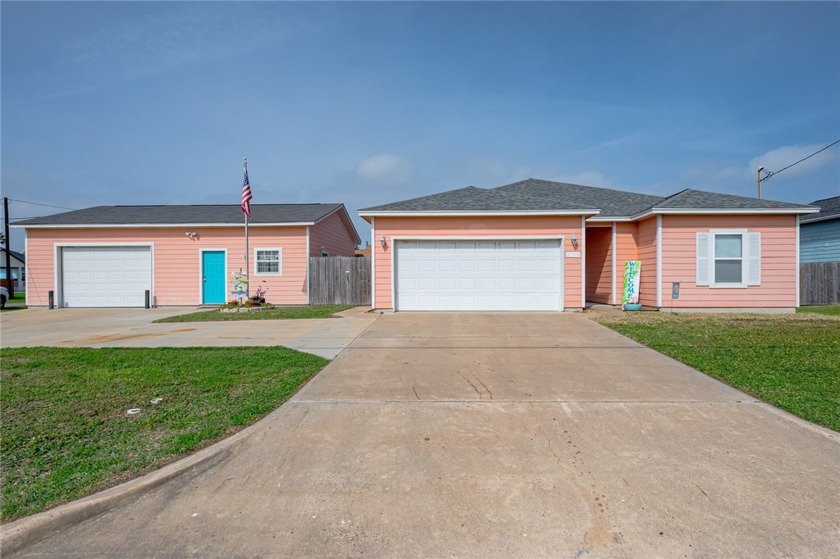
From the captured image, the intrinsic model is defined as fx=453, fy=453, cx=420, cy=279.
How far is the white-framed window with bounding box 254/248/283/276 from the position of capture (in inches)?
664

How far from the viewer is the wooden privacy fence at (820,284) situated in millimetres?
16688

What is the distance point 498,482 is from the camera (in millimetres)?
3104

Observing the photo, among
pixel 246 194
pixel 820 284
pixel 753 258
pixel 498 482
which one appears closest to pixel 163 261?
pixel 246 194

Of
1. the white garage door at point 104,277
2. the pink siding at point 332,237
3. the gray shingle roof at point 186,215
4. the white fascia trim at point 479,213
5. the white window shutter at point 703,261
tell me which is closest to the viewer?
the white fascia trim at point 479,213

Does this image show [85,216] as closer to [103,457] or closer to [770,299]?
[103,457]

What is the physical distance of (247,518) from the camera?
2744 mm

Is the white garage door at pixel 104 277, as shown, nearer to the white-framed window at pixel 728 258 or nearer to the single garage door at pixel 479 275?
the single garage door at pixel 479 275

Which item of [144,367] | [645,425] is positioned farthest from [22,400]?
[645,425]

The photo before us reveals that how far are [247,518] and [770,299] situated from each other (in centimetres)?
1487

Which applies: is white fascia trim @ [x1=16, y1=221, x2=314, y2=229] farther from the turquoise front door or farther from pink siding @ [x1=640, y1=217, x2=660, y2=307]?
pink siding @ [x1=640, y1=217, x2=660, y2=307]

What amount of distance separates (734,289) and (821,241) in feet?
35.9

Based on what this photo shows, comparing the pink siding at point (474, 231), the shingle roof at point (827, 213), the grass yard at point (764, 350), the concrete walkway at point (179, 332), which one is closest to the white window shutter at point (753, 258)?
the grass yard at point (764, 350)

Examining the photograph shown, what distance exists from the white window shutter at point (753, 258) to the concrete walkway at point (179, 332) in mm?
10656

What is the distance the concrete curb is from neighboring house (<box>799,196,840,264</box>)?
24144 millimetres
